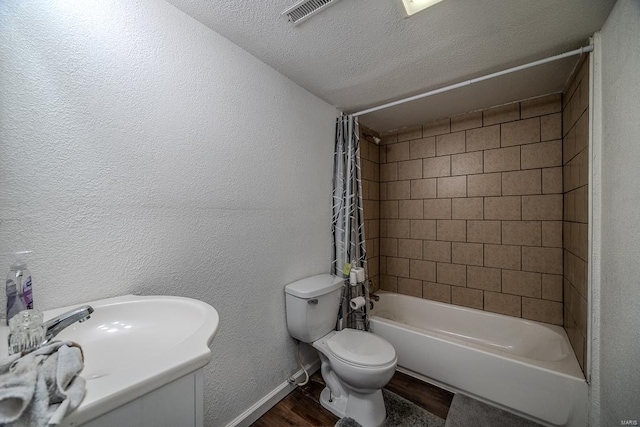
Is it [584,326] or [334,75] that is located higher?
[334,75]

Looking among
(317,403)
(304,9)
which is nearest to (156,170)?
(304,9)

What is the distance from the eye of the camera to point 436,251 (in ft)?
8.36

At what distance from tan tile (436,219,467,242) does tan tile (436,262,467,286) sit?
0.26 meters

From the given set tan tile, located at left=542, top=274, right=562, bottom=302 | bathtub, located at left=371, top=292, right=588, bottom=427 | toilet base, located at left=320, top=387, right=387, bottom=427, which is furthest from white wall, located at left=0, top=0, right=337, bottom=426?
tan tile, located at left=542, top=274, right=562, bottom=302

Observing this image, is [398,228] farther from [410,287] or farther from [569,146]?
[569,146]

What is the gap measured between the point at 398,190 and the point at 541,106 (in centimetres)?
136

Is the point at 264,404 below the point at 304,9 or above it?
below

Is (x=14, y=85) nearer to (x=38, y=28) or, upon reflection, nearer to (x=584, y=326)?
(x=38, y=28)

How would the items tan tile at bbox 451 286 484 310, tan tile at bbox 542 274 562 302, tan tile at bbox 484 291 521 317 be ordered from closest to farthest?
tan tile at bbox 542 274 562 302 → tan tile at bbox 484 291 521 317 → tan tile at bbox 451 286 484 310

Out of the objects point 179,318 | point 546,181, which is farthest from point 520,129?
point 179,318

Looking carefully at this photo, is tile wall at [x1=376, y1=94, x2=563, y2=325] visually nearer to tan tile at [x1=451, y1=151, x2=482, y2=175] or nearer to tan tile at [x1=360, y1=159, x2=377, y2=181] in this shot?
tan tile at [x1=451, y1=151, x2=482, y2=175]

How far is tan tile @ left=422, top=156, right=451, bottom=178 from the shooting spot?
2475 mm

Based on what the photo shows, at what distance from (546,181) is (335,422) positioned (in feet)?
7.93

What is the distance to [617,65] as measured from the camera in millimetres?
1159
